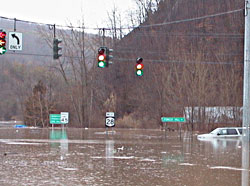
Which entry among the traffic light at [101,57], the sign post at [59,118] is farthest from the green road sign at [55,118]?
the traffic light at [101,57]

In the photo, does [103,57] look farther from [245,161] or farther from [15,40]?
[245,161]

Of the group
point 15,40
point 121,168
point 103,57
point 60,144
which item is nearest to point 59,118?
point 60,144

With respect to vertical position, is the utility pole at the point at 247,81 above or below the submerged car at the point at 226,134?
above

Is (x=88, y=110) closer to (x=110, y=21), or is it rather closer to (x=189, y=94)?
(x=110, y=21)

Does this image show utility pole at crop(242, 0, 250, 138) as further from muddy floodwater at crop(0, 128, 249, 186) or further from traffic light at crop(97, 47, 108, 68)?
traffic light at crop(97, 47, 108, 68)

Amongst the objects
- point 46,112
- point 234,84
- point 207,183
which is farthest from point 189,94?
point 207,183

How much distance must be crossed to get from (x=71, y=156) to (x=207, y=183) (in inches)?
357

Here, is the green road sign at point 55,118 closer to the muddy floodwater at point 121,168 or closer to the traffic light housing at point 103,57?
the traffic light housing at point 103,57

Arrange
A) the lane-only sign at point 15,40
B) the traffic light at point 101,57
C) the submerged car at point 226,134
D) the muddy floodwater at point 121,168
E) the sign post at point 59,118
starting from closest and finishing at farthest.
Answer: the muddy floodwater at point 121,168, the lane-only sign at point 15,40, the traffic light at point 101,57, the submerged car at point 226,134, the sign post at point 59,118

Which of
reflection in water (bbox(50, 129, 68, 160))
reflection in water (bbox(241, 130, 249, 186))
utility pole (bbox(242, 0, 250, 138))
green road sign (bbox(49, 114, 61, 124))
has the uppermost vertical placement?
utility pole (bbox(242, 0, 250, 138))

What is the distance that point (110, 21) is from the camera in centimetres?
7600

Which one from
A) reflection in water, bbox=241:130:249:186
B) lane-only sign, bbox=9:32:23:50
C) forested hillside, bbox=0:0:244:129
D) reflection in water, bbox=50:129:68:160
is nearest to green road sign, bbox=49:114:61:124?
forested hillside, bbox=0:0:244:129

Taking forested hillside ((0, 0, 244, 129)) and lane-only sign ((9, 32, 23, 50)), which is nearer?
lane-only sign ((9, 32, 23, 50))

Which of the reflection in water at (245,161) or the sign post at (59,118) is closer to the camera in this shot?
the reflection in water at (245,161)
